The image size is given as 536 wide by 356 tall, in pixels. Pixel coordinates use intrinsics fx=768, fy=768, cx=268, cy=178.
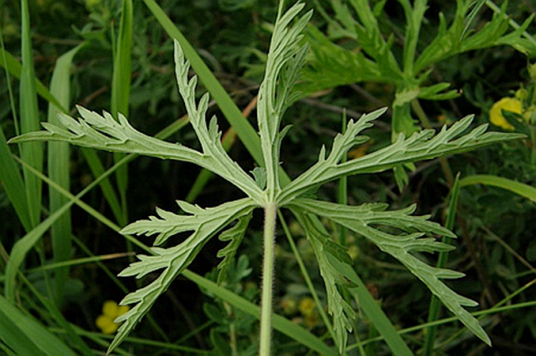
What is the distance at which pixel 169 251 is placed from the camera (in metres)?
0.78

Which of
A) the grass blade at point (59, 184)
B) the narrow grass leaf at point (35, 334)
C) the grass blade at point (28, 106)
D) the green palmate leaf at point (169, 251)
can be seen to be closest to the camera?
Answer: the green palmate leaf at point (169, 251)

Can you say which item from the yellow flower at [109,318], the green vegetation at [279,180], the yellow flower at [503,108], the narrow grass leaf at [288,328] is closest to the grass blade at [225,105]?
the green vegetation at [279,180]

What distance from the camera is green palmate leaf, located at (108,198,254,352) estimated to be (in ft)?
2.48

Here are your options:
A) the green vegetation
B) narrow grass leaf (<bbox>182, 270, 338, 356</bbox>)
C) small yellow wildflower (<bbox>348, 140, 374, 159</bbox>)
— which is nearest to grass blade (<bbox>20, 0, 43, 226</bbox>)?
the green vegetation

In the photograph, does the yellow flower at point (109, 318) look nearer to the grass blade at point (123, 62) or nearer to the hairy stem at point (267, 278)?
the grass blade at point (123, 62)

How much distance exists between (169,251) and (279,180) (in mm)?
214

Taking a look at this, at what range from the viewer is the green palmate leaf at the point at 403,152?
0.79 meters

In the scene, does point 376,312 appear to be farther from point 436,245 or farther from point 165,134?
point 165,134

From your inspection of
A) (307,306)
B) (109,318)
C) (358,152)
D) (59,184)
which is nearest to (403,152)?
(59,184)

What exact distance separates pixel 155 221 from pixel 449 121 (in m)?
0.88

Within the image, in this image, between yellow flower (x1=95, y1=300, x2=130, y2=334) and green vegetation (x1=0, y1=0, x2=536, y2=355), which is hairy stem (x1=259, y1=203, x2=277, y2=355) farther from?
yellow flower (x1=95, y1=300, x2=130, y2=334)

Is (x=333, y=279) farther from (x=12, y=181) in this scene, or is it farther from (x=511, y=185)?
(x=12, y=181)

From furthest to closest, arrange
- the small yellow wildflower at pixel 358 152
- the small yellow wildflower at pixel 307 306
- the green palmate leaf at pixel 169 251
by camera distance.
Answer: the small yellow wildflower at pixel 358 152 → the small yellow wildflower at pixel 307 306 → the green palmate leaf at pixel 169 251

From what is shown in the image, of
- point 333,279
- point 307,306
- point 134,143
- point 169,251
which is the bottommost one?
point 307,306
